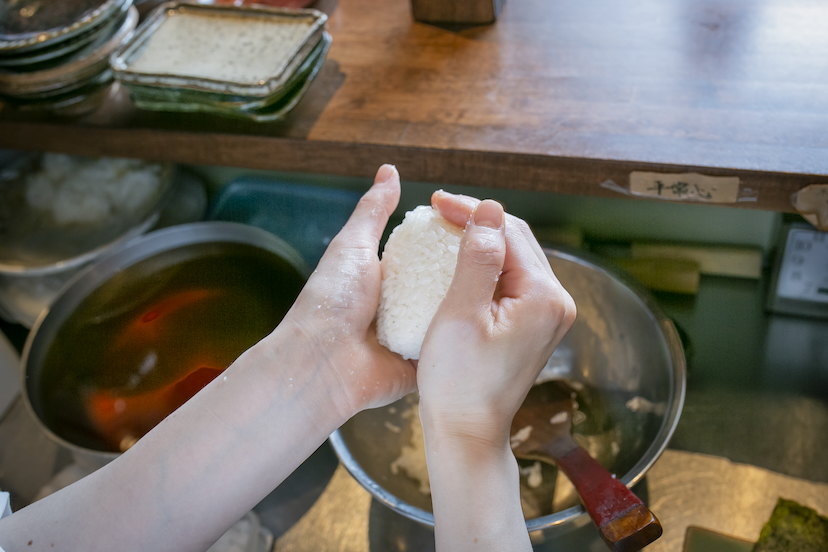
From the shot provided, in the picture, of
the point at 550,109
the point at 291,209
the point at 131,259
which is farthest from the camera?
the point at 291,209

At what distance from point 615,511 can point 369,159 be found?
84 cm

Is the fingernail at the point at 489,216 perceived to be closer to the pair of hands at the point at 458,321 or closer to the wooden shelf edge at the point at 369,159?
the pair of hands at the point at 458,321

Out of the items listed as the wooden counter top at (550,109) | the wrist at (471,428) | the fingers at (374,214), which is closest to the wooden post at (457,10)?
the wooden counter top at (550,109)

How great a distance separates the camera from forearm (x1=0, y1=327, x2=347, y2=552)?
763 millimetres

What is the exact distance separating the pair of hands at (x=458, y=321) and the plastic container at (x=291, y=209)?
57cm

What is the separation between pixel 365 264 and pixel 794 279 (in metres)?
1.02

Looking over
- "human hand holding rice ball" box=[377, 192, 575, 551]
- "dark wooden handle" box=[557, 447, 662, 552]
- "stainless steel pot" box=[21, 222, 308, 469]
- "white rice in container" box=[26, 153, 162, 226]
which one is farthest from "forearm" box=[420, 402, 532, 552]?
"white rice in container" box=[26, 153, 162, 226]

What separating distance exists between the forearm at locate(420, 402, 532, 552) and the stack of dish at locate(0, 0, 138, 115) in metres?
1.27

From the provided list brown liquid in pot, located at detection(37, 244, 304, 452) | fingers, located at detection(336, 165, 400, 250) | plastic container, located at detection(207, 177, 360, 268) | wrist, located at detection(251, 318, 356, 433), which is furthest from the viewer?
plastic container, located at detection(207, 177, 360, 268)

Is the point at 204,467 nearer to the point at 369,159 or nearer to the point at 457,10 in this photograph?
the point at 369,159

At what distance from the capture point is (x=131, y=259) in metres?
1.44

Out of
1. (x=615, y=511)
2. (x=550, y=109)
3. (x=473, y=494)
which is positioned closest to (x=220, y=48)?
(x=550, y=109)

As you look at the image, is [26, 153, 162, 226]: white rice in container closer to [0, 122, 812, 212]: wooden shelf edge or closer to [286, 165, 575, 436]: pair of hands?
[0, 122, 812, 212]: wooden shelf edge

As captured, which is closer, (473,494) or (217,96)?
(473,494)
